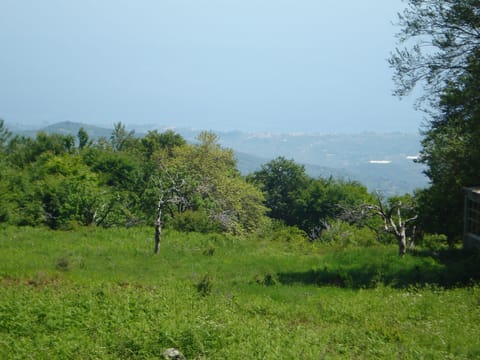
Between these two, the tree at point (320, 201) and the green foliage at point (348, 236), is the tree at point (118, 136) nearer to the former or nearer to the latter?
the tree at point (320, 201)

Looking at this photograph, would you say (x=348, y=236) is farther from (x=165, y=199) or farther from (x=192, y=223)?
(x=165, y=199)

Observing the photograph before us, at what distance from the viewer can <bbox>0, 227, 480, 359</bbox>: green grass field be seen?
8273 mm

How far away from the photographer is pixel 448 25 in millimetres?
14406

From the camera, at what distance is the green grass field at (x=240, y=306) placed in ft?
27.1

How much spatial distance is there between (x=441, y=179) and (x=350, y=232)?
1116 centimetres

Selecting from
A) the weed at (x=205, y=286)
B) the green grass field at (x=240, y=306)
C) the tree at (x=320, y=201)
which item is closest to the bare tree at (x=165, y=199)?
the green grass field at (x=240, y=306)

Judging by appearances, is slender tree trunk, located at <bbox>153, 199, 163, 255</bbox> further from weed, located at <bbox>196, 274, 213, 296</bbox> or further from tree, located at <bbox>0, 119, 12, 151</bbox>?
tree, located at <bbox>0, 119, 12, 151</bbox>

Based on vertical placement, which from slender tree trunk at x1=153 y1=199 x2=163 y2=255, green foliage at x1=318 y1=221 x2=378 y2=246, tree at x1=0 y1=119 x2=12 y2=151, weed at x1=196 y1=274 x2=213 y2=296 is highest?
tree at x1=0 y1=119 x2=12 y2=151

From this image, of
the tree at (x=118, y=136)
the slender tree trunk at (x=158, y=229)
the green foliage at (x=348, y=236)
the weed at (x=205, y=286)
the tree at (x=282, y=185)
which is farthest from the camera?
the tree at (x=118, y=136)

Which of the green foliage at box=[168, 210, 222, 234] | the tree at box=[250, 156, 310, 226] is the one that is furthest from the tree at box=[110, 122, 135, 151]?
the green foliage at box=[168, 210, 222, 234]

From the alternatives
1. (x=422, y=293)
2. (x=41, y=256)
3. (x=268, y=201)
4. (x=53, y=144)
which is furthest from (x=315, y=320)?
(x=53, y=144)

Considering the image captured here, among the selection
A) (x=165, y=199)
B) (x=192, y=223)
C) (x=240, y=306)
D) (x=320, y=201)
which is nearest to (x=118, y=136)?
(x=320, y=201)

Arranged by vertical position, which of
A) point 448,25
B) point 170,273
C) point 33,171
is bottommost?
point 170,273

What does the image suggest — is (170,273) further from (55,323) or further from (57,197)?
(57,197)
